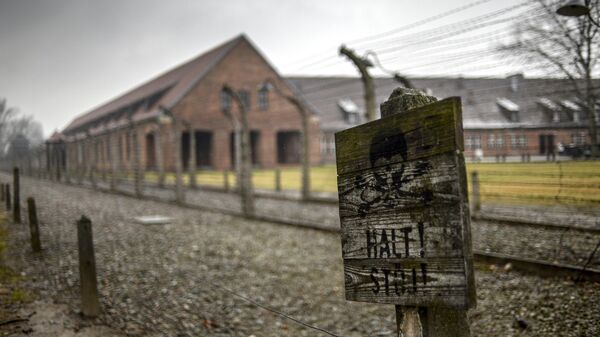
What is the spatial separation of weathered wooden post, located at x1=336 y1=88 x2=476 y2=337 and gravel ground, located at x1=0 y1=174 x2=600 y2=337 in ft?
8.33

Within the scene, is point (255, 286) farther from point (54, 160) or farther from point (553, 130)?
point (54, 160)

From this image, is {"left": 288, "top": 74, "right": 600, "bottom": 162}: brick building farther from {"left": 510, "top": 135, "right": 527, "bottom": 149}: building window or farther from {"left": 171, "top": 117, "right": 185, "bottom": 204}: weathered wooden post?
{"left": 171, "top": 117, "right": 185, "bottom": 204}: weathered wooden post

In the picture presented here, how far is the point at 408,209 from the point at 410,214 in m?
0.02

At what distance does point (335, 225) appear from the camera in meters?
10.1

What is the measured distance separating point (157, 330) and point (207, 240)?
4661 mm

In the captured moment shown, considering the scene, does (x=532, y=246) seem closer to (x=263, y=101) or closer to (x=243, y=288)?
(x=243, y=288)

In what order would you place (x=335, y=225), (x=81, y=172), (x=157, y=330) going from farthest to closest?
(x=81, y=172) → (x=335, y=225) → (x=157, y=330)

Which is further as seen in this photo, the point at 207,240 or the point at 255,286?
the point at 207,240

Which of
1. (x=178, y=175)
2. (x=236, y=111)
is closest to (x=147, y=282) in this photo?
(x=178, y=175)

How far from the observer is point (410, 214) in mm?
1686

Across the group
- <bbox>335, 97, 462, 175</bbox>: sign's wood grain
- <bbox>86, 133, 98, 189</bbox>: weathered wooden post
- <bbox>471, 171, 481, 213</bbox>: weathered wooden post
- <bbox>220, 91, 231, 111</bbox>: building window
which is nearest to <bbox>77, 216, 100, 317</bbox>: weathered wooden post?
<bbox>335, 97, 462, 175</bbox>: sign's wood grain

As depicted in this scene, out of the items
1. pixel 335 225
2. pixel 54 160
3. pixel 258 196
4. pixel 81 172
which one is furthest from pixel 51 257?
pixel 54 160

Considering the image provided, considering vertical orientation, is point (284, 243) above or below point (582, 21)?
below

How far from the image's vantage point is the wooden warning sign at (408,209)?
5.10ft
